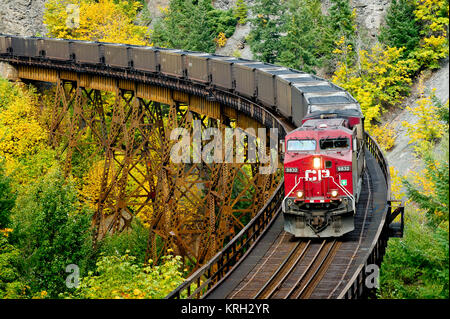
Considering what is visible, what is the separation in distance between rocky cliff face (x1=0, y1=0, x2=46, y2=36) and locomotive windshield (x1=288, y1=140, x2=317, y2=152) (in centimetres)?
4557

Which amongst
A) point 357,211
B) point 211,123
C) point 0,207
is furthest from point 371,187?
point 0,207

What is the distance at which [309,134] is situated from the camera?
1914cm

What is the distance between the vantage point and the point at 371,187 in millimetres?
24156

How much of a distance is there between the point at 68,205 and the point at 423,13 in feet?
90.0

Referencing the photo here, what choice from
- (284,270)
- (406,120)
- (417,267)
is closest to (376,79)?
(406,120)

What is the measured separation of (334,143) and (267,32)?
38.1 metres

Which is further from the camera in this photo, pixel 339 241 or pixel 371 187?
pixel 371 187

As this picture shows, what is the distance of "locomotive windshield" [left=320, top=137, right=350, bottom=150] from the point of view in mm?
18906

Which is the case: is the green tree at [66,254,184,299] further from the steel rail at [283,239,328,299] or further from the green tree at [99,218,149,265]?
the green tree at [99,218,149,265]

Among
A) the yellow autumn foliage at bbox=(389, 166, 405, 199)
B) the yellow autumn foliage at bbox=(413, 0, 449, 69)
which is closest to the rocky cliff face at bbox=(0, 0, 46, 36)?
the yellow autumn foliage at bbox=(413, 0, 449, 69)

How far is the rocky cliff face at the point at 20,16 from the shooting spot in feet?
190

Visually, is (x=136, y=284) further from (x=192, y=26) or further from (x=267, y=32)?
(x=192, y=26)

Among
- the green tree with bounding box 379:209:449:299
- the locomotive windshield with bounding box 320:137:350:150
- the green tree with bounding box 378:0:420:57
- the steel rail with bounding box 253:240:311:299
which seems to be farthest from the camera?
the green tree with bounding box 378:0:420:57

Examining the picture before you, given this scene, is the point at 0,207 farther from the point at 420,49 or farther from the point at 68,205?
the point at 420,49
